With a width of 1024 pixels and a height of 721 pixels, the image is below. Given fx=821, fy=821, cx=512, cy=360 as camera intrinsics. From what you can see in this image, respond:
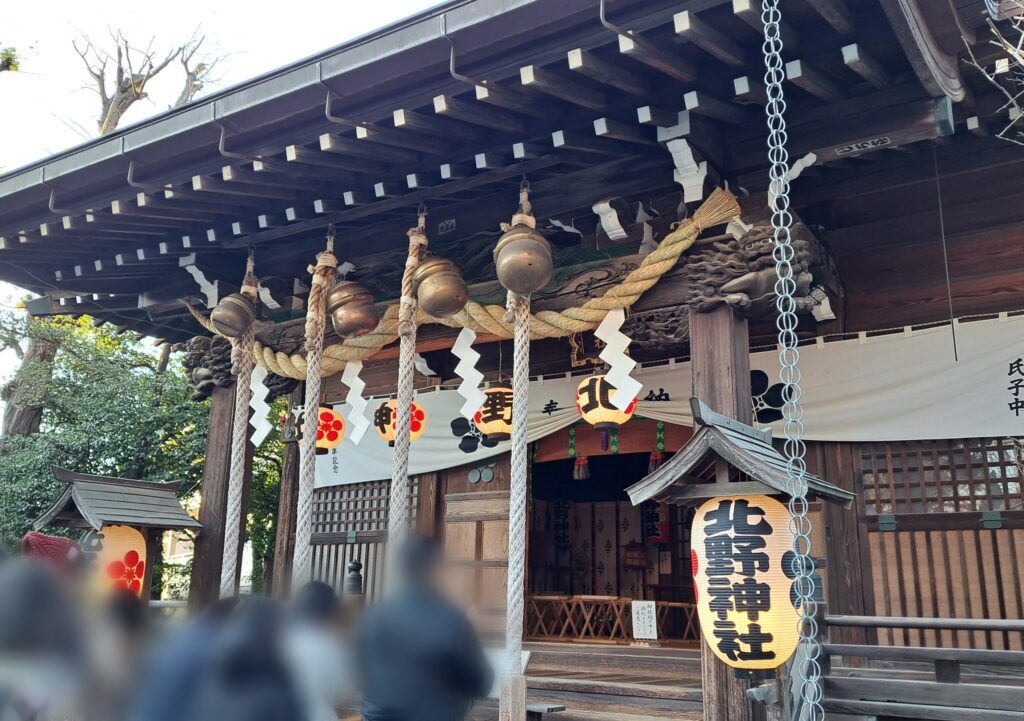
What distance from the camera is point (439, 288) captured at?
19.6 feet

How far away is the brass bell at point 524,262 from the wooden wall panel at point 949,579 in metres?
3.47

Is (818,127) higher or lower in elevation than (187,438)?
higher

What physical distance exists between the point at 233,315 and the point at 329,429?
2170 mm

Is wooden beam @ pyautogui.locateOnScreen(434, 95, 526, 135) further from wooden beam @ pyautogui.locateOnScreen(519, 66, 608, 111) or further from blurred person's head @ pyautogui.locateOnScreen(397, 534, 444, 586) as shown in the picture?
blurred person's head @ pyautogui.locateOnScreen(397, 534, 444, 586)

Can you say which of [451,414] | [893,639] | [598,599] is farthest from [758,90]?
[598,599]

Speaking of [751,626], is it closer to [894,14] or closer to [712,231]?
[712,231]

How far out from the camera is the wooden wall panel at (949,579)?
6031 millimetres


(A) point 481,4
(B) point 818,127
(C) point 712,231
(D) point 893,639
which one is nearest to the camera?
(A) point 481,4

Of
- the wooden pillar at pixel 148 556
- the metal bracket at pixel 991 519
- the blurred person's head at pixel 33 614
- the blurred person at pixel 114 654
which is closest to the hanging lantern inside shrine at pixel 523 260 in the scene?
the blurred person at pixel 114 654

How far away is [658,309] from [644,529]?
6629 mm

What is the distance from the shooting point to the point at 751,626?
429 centimetres

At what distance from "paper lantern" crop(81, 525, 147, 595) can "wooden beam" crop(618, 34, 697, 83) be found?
18.0 feet

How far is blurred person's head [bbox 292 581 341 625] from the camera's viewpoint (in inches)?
129

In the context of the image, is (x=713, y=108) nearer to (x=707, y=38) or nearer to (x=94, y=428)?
(x=707, y=38)
